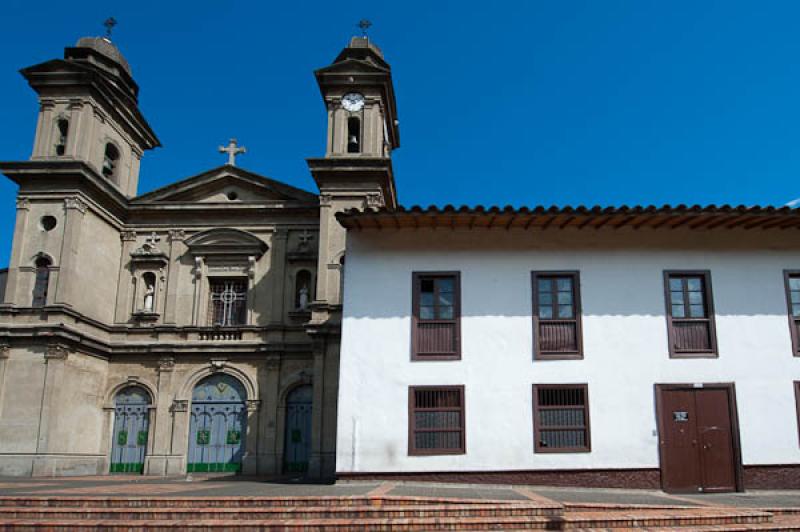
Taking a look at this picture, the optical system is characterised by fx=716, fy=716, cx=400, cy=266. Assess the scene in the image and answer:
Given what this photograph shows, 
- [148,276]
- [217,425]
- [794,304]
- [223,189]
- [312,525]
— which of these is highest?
[223,189]

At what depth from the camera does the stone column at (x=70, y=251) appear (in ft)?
72.4

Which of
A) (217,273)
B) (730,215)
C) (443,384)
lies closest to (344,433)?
(443,384)

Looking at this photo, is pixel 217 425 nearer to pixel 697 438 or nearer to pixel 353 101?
pixel 353 101

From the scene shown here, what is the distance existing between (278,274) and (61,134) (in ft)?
28.4

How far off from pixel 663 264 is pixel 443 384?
5487mm

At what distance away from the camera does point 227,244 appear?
25312 millimetres

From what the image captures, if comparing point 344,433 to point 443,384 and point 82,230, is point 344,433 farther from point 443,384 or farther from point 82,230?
point 82,230

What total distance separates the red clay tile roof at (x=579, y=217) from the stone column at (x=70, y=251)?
11.3 m

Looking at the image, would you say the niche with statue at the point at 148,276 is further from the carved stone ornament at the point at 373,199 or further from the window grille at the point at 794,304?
the window grille at the point at 794,304

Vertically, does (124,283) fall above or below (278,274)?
below

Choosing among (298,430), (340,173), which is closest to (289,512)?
(298,430)

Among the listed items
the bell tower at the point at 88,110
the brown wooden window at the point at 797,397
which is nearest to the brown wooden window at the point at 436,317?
the brown wooden window at the point at 797,397

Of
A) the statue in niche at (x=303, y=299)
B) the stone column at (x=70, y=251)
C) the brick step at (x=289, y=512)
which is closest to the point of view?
the brick step at (x=289, y=512)

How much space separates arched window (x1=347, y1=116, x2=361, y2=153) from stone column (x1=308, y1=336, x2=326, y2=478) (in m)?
7.05
